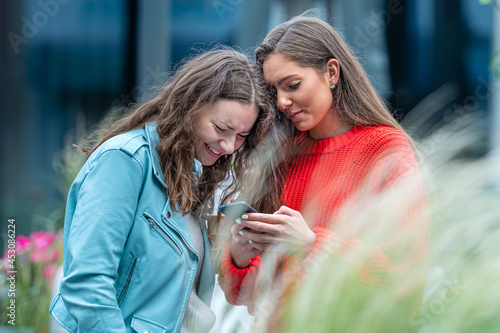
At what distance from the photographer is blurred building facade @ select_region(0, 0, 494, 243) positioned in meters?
4.42

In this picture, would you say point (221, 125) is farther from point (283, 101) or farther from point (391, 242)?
point (391, 242)

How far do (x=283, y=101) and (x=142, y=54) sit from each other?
10.3ft

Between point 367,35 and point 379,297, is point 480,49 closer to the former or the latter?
point 367,35

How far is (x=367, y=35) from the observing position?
178 inches

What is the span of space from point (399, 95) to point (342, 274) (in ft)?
13.1

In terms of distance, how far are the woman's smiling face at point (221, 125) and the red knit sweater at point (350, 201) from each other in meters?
0.36

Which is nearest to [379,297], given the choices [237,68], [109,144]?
[109,144]

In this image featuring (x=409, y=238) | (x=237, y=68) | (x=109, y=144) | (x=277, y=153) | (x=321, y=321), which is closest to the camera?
(x=321, y=321)

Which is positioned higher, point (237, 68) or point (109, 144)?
point (237, 68)

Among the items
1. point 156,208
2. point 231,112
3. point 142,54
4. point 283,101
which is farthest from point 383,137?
point 142,54

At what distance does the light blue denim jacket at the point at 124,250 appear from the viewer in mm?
1253

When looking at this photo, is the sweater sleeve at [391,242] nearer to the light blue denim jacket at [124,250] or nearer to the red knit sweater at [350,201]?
the red knit sweater at [350,201]

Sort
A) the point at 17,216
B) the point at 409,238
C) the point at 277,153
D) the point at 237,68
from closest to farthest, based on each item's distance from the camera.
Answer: the point at 409,238 → the point at 237,68 → the point at 277,153 → the point at 17,216

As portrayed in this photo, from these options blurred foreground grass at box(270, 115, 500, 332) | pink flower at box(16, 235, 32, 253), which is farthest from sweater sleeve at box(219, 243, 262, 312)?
pink flower at box(16, 235, 32, 253)
